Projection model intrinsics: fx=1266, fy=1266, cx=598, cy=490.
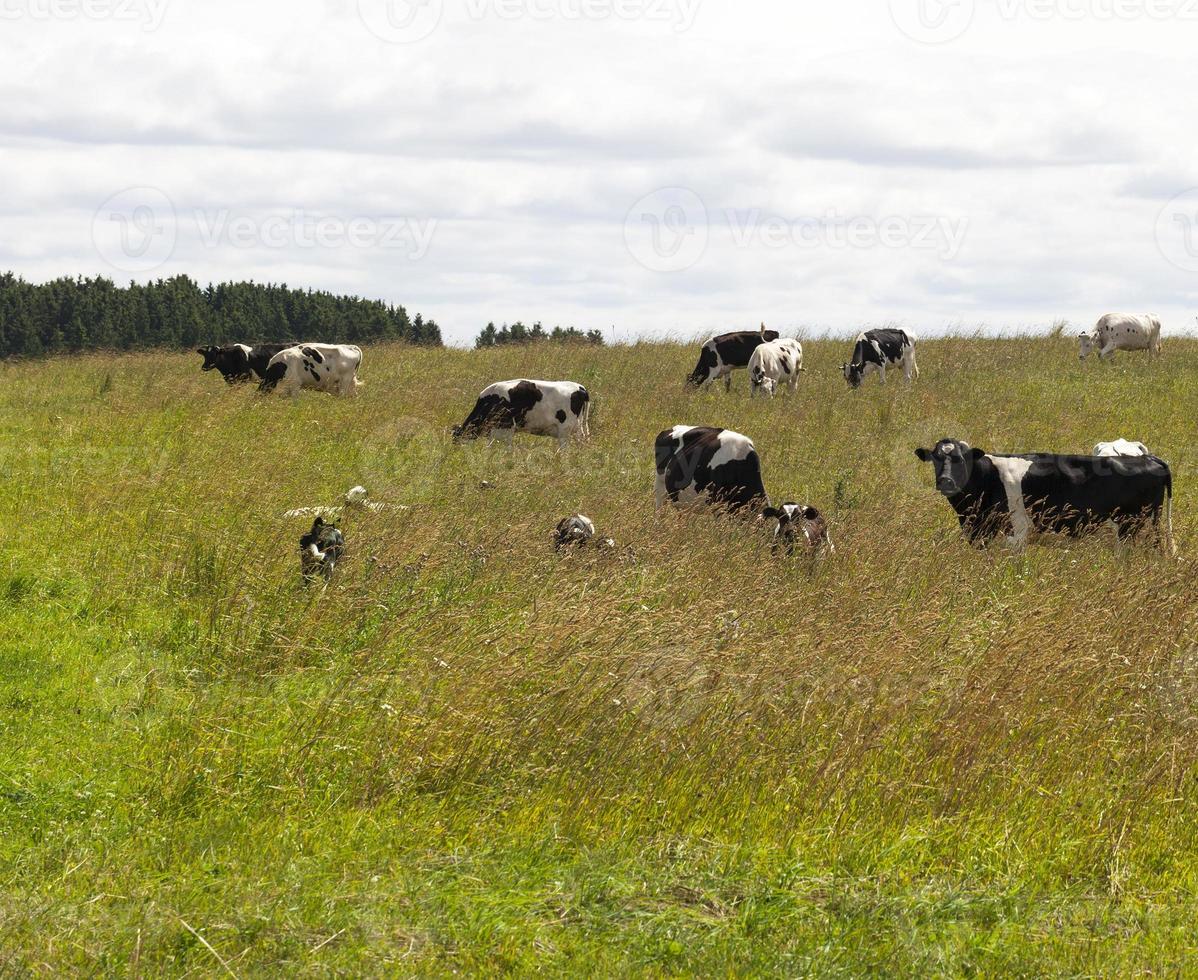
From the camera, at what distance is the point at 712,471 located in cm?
1437

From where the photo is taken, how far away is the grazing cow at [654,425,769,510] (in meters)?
14.2

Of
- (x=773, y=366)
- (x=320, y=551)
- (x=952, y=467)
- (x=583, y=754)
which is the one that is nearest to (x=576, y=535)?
(x=320, y=551)

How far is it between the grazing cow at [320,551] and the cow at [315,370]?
14.5 metres

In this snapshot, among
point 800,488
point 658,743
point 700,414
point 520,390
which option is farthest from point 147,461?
point 658,743

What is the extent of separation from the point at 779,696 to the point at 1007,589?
4.27m

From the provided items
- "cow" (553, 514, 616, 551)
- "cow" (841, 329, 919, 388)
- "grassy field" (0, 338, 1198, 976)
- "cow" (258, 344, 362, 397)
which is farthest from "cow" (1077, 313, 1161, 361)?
"cow" (553, 514, 616, 551)

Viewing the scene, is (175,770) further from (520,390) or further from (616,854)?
(520,390)

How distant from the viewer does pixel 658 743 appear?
251 inches

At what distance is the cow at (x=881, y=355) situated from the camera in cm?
2602

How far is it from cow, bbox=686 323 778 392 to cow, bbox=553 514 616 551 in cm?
1383

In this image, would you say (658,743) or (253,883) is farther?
(658,743)

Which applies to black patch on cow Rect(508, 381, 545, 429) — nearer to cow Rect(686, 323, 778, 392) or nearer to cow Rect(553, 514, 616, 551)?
cow Rect(686, 323, 778, 392)

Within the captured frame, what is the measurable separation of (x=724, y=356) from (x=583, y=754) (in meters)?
21.0

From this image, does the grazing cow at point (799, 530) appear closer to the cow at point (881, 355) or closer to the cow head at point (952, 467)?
the cow head at point (952, 467)
